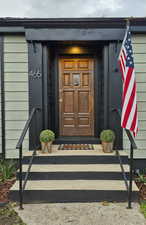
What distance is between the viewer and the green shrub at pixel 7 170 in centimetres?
385

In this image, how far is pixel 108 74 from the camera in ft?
13.6

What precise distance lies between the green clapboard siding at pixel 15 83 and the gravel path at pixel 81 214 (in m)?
1.67

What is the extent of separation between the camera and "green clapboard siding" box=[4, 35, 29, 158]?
428 cm

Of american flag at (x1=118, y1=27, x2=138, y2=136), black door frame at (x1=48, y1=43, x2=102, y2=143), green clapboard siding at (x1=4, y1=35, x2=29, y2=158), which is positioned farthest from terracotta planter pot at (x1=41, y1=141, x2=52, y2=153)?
american flag at (x1=118, y1=27, x2=138, y2=136)

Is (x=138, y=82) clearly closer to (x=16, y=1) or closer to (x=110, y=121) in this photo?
(x=110, y=121)

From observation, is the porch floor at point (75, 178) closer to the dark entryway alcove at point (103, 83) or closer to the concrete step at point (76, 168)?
the concrete step at point (76, 168)

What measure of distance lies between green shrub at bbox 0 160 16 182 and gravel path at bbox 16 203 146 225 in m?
1.03

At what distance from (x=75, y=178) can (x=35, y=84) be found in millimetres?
1937

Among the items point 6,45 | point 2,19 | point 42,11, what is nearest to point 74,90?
point 6,45

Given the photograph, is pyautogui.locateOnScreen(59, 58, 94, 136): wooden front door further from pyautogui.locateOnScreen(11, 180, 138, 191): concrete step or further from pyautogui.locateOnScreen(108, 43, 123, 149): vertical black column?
pyautogui.locateOnScreen(11, 180, 138, 191): concrete step

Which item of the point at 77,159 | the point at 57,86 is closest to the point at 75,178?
the point at 77,159

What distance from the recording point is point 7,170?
3.93 m

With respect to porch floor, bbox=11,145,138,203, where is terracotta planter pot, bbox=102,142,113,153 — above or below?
above

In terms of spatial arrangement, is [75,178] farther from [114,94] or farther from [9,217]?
[114,94]
